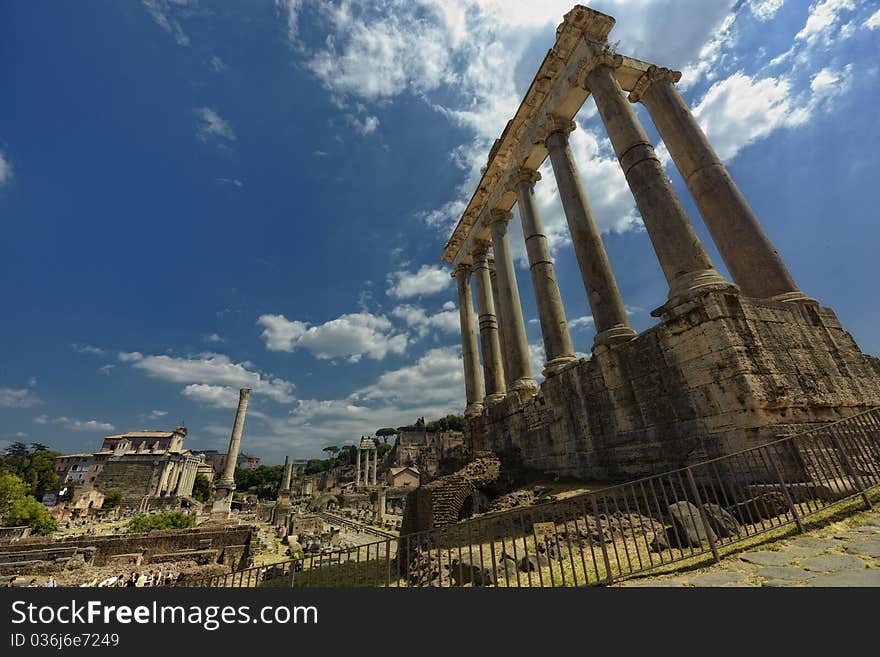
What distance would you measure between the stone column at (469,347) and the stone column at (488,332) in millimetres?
1258

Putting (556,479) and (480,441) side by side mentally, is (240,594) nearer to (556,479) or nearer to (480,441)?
(556,479)

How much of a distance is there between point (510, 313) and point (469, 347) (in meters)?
4.40

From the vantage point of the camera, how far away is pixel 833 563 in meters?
3.30

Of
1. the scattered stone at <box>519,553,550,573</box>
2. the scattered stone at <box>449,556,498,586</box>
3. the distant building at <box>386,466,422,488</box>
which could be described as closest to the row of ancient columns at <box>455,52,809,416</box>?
the scattered stone at <box>519,553,550,573</box>

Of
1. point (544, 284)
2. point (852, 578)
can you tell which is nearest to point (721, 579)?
point (852, 578)

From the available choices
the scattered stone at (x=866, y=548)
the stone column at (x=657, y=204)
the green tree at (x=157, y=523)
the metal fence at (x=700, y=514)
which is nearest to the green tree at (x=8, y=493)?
the green tree at (x=157, y=523)

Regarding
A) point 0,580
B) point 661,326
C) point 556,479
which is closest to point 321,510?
Result: point 0,580

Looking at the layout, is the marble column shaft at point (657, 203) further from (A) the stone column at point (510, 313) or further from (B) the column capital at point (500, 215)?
(B) the column capital at point (500, 215)

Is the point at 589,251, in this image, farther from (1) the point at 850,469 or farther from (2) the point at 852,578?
(2) the point at 852,578

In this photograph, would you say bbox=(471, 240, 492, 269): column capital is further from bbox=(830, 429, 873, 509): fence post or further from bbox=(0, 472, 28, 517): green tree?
bbox=(0, 472, 28, 517): green tree

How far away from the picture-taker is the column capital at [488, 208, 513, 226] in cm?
1732

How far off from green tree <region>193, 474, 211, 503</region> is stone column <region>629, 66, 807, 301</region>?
9179cm

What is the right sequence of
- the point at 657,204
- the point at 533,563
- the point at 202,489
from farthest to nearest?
the point at 202,489
the point at 657,204
the point at 533,563

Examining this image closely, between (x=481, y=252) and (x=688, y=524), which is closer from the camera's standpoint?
(x=688, y=524)
